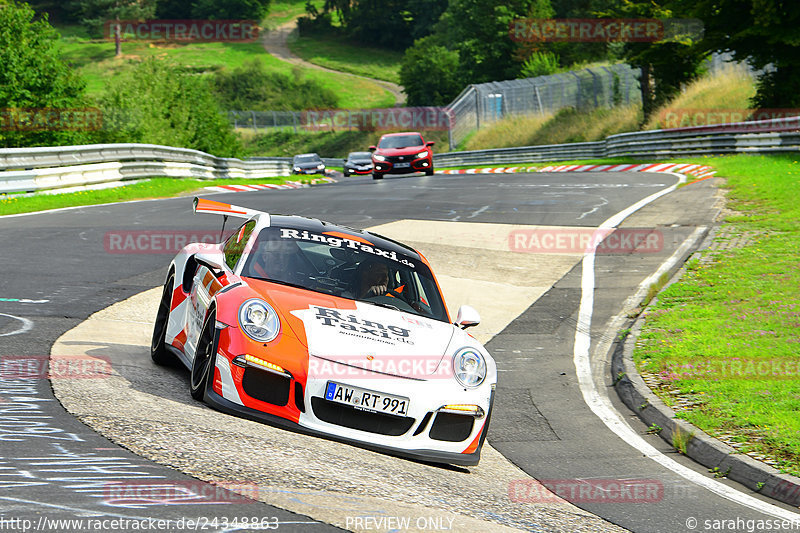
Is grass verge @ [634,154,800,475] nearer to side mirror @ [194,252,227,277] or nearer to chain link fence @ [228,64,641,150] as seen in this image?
side mirror @ [194,252,227,277]

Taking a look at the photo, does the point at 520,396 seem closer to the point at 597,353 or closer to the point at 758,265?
the point at 597,353

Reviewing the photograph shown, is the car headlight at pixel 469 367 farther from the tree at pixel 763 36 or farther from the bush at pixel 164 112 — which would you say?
the tree at pixel 763 36

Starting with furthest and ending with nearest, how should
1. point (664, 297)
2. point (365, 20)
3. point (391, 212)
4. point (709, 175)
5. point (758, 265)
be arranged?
point (365, 20) < point (709, 175) < point (391, 212) < point (758, 265) < point (664, 297)

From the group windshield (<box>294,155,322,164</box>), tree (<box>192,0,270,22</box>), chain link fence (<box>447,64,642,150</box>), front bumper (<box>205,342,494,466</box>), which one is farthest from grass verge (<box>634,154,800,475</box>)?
tree (<box>192,0,270,22</box>)

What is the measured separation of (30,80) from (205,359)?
23947 millimetres

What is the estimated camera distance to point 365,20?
13812 cm

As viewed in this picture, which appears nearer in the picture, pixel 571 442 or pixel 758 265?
pixel 571 442

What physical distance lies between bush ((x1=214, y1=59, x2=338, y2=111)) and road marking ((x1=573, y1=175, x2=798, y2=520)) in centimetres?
9403

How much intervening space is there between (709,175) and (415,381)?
70.4ft

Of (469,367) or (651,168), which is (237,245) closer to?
(469,367)

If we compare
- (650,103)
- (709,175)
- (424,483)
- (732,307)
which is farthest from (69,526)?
(650,103)

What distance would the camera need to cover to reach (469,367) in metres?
6.44

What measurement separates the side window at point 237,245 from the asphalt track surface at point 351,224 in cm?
164

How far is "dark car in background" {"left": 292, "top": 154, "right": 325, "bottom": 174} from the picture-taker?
159 feet
